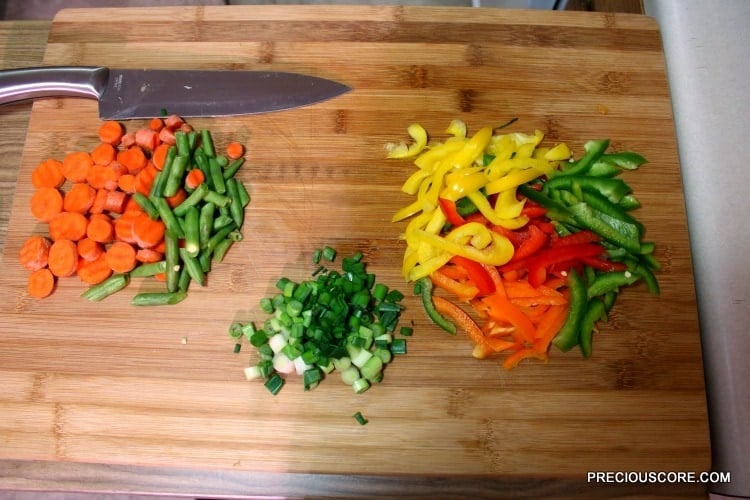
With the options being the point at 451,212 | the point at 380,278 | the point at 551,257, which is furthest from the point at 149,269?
the point at 551,257

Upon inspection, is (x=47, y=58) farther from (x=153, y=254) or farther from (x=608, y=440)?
(x=608, y=440)

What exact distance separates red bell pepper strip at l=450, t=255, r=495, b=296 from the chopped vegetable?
3.34ft

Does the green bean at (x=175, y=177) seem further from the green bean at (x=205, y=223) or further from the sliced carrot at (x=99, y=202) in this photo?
the sliced carrot at (x=99, y=202)

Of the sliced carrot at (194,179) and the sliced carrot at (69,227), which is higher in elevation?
the sliced carrot at (194,179)

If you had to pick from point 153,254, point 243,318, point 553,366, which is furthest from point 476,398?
point 153,254

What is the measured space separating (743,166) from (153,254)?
2.67 meters

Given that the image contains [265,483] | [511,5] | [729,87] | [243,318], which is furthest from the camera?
[511,5]

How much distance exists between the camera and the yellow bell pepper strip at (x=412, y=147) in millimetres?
2650

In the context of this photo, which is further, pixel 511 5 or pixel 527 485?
pixel 511 5

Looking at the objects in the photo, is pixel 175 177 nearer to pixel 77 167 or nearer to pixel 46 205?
pixel 77 167

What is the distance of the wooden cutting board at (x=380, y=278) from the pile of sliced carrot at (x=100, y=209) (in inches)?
4.7

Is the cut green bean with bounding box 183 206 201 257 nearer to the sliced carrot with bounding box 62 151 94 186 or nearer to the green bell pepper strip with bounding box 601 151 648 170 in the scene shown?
the sliced carrot with bounding box 62 151 94 186

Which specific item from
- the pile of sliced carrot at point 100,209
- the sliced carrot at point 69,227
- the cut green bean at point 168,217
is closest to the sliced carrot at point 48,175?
the pile of sliced carrot at point 100,209

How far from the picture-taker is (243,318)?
2451 millimetres
